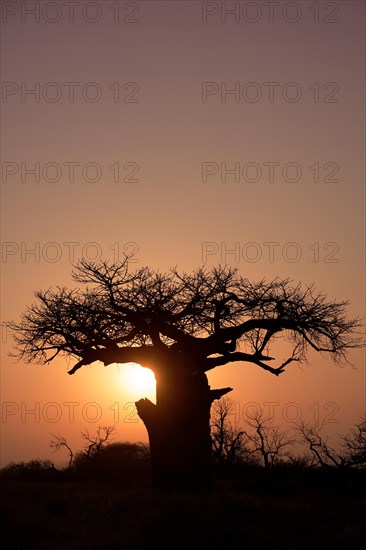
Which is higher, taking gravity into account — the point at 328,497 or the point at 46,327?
the point at 46,327

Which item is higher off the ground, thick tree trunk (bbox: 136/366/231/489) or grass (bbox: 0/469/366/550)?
thick tree trunk (bbox: 136/366/231/489)

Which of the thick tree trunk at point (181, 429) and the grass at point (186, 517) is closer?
the grass at point (186, 517)

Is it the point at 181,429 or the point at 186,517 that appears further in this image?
the point at 181,429

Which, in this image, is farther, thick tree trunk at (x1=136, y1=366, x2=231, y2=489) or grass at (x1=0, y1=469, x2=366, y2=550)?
thick tree trunk at (x1=136, y1=366, x2=231, y2=489)

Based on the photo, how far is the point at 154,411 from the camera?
685 inches

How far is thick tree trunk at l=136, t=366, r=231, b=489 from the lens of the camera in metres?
16.7

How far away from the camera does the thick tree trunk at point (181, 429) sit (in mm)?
16688

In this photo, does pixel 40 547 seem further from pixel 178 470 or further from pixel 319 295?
pixel 319 295

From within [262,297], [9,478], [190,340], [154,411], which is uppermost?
[262,297]

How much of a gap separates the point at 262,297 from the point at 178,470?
17.0 feet

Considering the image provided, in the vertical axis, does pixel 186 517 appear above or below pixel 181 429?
below

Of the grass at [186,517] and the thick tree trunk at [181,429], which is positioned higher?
the thick tree trunk at [181,429]

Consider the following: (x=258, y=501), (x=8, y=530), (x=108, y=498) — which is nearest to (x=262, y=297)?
(x=258, y=501)

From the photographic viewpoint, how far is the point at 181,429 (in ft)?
55.6
